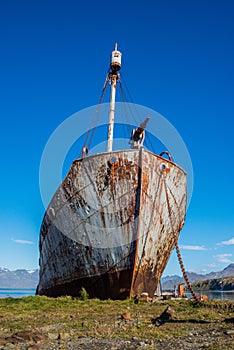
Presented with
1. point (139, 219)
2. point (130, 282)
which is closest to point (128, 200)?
point (139, 219)

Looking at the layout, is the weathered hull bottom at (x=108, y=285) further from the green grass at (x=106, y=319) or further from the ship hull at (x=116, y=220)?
the green grass at (x=106, y=319)

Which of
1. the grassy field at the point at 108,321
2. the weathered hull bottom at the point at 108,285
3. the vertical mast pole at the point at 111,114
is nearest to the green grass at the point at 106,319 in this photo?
the grassy field at the point at 108,321

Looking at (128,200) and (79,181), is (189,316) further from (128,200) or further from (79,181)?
(79,181)

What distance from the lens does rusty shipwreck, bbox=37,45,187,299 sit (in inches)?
445

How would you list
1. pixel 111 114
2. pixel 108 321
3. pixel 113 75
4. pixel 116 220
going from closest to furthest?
pixel 108 321
pixel 116 220
pixel 111 114
pixel 113 75

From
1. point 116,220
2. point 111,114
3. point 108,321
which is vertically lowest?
point 108,321

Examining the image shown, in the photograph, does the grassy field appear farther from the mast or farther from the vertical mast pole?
the mast

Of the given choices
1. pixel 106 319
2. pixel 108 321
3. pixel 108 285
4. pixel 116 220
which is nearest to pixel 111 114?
pixel 116 220

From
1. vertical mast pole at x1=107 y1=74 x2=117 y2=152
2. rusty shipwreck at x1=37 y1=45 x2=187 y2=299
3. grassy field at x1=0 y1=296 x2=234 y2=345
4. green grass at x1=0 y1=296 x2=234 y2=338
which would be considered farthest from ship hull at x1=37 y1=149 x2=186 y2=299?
vertical mast pole at x1=107 y1=74 x2=117 y2=152

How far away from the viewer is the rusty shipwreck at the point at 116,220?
11297 millimetres

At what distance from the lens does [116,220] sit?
11.4 m

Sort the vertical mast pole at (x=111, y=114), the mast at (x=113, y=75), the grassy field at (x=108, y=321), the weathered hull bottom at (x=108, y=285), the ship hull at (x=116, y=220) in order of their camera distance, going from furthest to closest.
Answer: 1. the mast at (x=113, y=75)
2. the vertical mast pole at (x=111, y=114)
3. the ship hull at (x=116, y=220)
4. the weathered hull bottom at (x=108, y=285)
5. the grassy field at (x=108, y=321)

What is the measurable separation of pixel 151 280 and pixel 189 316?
4.52 m

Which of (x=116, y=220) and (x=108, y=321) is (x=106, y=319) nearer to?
(x=108, y=321)
